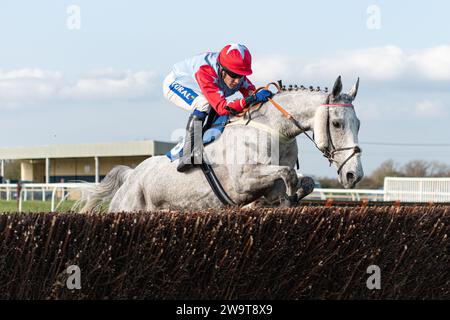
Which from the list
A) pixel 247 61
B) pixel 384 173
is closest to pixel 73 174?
pixel 384 173

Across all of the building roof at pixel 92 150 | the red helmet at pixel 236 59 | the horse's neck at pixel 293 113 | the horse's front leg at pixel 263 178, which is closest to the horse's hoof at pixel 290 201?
the horse's front leg at pixel 263 178

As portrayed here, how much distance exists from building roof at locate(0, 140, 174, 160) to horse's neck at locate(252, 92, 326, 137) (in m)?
26.5

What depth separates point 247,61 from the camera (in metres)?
5.18

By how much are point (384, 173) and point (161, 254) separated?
32974 mm

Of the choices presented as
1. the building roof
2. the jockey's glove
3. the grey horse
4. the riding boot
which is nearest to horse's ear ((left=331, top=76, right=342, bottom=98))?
the grey horse

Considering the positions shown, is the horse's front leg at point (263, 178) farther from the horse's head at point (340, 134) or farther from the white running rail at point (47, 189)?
the white running rail at point (47, 189)

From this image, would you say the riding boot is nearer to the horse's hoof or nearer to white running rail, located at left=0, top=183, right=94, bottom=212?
the horse's hoof

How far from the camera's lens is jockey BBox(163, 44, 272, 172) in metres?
5.14

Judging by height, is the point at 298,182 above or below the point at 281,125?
below

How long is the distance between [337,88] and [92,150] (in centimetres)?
3034

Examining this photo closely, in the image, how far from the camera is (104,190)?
6824mm

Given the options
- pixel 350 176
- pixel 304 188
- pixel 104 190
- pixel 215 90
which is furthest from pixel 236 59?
pixel 104 190
